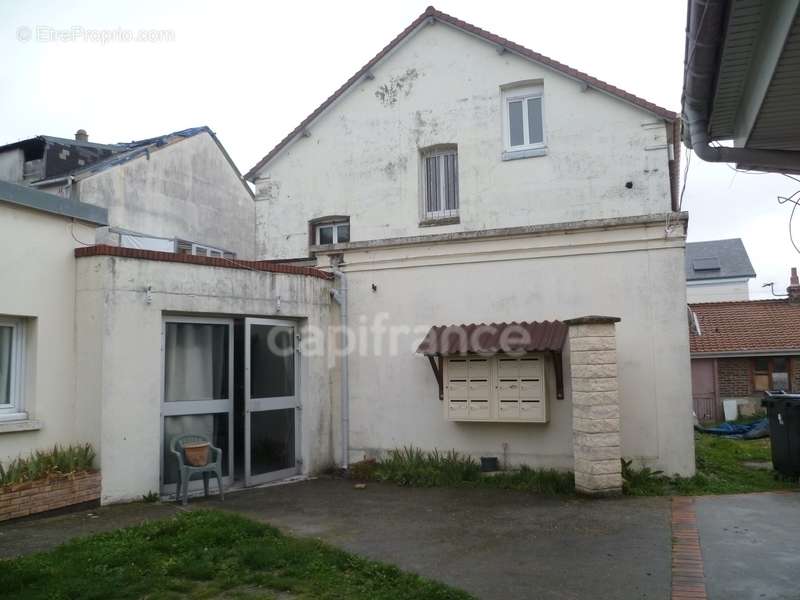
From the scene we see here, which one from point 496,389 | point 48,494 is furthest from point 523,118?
point 48,494

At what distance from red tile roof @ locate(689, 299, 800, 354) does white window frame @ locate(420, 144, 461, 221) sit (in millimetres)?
14275

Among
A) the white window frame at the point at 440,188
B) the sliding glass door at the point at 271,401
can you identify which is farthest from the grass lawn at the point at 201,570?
the white window frame at the point at 440,188

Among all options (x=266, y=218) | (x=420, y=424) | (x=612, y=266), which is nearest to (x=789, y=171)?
(x=612, y=266)

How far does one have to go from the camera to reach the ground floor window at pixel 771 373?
23.2 meters

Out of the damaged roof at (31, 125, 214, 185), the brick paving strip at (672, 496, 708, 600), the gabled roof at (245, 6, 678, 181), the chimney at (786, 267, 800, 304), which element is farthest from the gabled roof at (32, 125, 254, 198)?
the chimney at (786, 267, 800, 304)

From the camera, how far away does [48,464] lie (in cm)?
750

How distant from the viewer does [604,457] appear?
8391mm

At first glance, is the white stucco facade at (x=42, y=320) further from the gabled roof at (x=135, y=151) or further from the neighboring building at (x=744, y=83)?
the gabled roof at (x=135, y=151)

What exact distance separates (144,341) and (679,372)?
23.5 feet

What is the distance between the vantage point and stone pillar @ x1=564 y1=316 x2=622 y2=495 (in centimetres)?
838

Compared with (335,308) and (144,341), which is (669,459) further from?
(144,341)

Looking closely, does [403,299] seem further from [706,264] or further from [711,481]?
[706,264]

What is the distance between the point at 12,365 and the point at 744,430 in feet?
60.8

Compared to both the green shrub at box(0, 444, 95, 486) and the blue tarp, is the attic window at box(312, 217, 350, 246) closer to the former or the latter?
the green shrub at box(0, 444, 95, 486)
